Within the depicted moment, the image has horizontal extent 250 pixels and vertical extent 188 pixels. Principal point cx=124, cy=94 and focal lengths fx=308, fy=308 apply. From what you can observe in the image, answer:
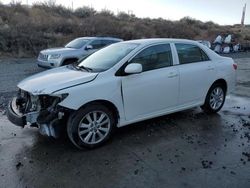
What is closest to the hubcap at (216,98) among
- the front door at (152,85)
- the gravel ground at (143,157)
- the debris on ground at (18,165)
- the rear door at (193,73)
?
the rear door at (193,73)

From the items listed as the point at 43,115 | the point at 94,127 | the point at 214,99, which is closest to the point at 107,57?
the point at 94,127

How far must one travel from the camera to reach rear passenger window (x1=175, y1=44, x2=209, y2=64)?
6.05m

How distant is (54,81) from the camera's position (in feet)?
15.9

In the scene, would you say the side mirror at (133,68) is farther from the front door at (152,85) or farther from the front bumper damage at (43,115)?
the front bumper damage at (43,115)

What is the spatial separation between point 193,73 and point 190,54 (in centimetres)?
42

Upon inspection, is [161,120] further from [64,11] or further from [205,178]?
[64,11]

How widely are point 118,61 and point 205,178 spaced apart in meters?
2.37

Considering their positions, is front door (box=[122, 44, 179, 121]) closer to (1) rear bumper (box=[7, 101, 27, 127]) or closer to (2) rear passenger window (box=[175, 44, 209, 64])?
(2) rear passenger window (box=[175, 44, 209, 64])

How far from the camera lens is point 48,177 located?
399 cm

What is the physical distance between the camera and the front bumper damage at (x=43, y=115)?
4547 millimetres

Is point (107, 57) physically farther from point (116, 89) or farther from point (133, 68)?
point (116, 89)

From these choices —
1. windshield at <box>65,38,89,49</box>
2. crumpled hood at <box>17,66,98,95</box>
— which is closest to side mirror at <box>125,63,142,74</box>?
crumpled hood at <box>17,66,98,95</box>

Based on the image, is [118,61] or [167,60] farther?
[167,60]

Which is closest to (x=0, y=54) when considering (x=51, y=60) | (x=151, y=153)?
(x=51, y=60)
